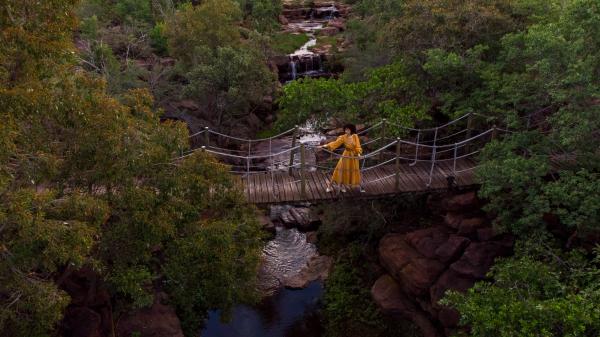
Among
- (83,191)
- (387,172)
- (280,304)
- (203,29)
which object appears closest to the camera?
(83,191)

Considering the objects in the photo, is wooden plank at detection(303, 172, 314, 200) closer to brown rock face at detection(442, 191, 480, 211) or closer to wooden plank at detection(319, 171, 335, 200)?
wooden plank at detection(319, 171, 335, 200)

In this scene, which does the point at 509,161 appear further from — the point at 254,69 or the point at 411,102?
the point at 254,69

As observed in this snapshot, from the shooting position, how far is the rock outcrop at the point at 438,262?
9859mm

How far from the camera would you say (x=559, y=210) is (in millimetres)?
7820

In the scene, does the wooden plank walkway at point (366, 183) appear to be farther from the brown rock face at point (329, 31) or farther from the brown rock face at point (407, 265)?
the brown rock face at point (329, 31)

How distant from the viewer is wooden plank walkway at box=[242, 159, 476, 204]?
33.7 ft

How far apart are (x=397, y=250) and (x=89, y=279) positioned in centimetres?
647

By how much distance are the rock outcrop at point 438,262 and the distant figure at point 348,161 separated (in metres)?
1.92

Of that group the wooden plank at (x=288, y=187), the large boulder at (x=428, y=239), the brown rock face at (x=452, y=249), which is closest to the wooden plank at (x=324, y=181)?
the wooden plank at (x=288, y=187)

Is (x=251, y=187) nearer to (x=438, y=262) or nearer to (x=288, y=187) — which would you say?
(x=288, y=187)

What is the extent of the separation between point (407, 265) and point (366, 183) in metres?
2.00

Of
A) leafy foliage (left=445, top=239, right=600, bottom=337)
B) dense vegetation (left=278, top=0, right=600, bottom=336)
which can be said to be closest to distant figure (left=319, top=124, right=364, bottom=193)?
dense vegetation (left=278, top=0, right=600, bottom=336)

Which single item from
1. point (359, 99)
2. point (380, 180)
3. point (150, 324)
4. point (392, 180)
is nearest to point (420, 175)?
point (392, 180)

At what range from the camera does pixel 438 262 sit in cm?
1045
